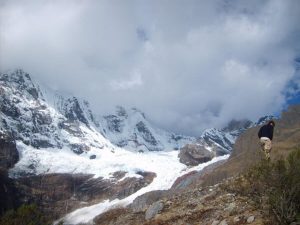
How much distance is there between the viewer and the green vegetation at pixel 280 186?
23.6 m

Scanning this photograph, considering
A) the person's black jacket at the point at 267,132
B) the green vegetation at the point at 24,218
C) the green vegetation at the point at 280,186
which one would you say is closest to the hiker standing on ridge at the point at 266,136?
the person's black jacket at the point at 267,132

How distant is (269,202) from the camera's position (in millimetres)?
24094

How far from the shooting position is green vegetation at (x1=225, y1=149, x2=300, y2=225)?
77.4 feet

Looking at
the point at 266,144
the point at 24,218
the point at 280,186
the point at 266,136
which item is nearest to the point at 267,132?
the point at 266,136

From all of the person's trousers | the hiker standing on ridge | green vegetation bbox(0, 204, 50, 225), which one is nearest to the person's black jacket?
the hiker standing on ridge

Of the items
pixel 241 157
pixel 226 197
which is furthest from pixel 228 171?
pixel 226 197

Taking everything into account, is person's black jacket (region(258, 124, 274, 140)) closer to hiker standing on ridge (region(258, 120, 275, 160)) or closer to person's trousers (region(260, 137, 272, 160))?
hiker standing on ridge (region(258, 120, 275, 160))

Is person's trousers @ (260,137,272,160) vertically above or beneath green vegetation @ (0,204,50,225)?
beneath

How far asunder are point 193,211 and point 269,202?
10.9 m

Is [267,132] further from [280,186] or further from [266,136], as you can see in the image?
[280,186]

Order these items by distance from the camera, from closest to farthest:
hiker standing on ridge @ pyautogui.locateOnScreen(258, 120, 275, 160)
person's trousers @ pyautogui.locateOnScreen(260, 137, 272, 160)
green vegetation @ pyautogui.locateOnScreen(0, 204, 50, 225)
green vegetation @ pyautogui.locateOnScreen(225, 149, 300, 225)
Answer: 1. green vegetation @ pyautogui.locateOnScreen(225, 149, 300, 225)
2. person's trousers @ pyautogui.locateOnScreen(260, 137, 272, 160)
3. hiker standing on ridge @ pyautogui.locateOnScreen(258, 120, 275, 160)
4. green vegetation @ pyautogui.locateOnScreen(0, 204, 50, 225)

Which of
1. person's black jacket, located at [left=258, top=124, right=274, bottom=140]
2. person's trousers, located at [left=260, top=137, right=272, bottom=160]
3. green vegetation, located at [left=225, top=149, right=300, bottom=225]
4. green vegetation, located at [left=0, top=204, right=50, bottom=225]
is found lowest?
green vegetation, located at [left=225, top=149, right=300, bottom=225]

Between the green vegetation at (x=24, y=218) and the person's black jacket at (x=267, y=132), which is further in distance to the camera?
the green vegetation at (x=24, y=218)

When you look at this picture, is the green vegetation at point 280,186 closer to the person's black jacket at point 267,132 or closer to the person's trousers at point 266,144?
the person's trousers at point 266,144
